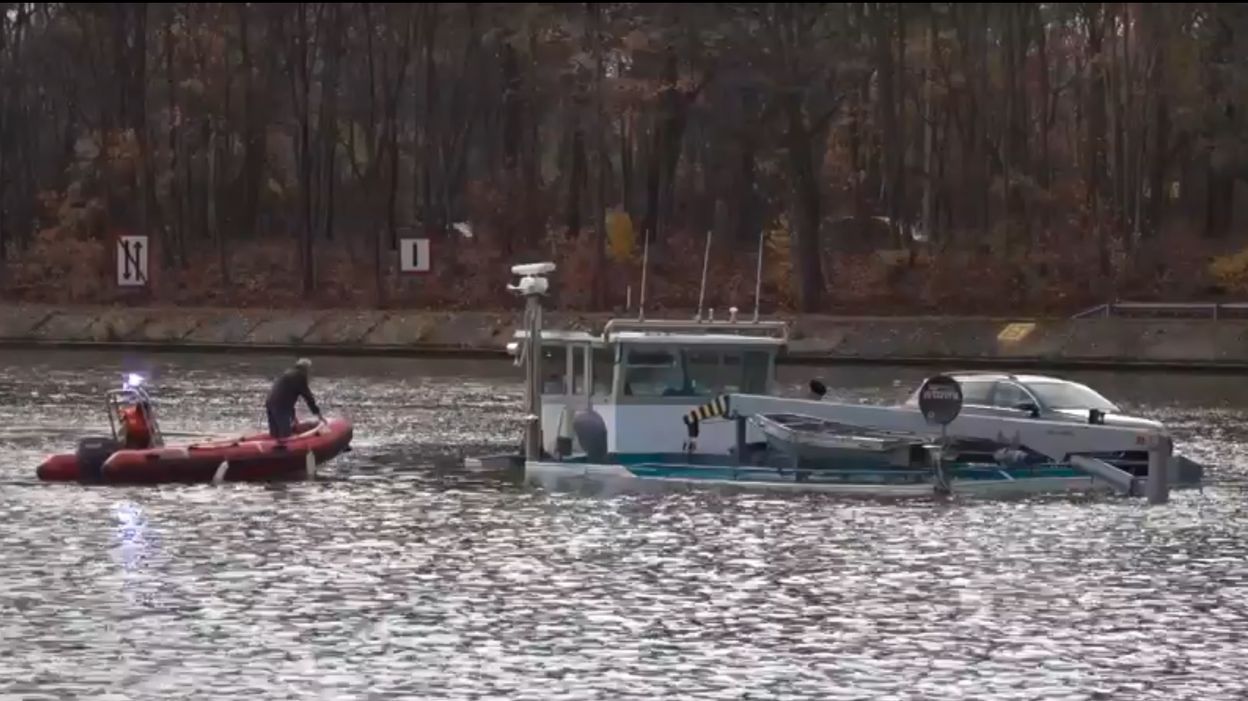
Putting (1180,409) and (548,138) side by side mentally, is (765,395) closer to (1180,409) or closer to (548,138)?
(1180,409)

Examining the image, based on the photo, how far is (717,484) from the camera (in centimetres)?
3838

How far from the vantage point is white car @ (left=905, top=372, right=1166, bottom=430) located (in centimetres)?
4056

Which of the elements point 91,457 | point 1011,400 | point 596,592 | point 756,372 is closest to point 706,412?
point 756,372

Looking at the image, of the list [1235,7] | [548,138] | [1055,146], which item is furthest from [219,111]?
[1235,7]

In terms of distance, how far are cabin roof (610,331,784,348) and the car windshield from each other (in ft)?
13.6

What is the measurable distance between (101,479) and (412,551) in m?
9.78

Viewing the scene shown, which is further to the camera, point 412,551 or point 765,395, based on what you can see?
point 765,395

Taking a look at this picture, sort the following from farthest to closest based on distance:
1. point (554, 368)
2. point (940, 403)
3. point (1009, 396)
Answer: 1. point (554, 368)
2. point (1009, 396)
3. point (940, 403)

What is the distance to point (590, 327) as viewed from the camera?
7806 centimetres

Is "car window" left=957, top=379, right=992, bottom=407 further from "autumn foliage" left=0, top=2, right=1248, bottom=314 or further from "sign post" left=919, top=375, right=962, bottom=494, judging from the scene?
"autumn foliage" left=0, top=2, right=1248, bottom=314

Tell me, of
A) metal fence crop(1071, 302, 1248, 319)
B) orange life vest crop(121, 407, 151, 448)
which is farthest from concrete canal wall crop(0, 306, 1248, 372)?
orange life vest crop(121, 407, 151, 448)

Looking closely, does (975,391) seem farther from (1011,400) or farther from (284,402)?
(284,402)

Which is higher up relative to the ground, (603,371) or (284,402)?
(603,371)

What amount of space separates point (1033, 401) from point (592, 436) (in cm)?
686
